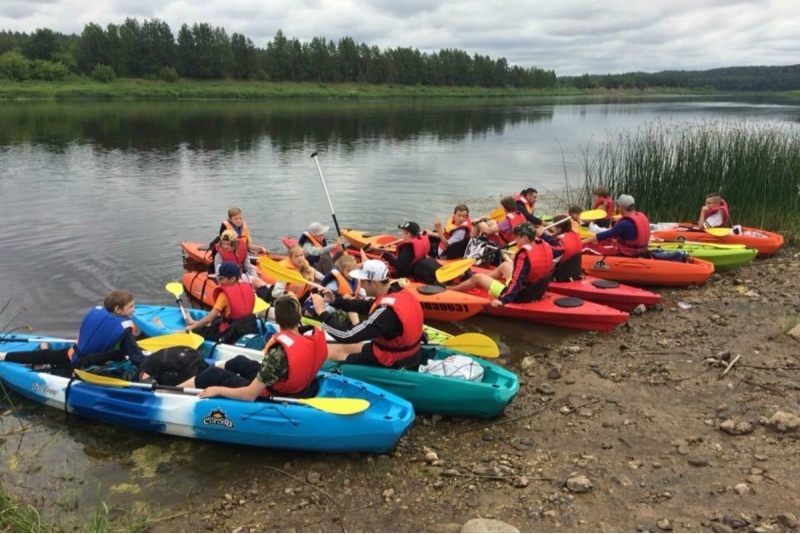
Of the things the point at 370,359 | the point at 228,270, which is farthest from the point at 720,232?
the point at 228,270

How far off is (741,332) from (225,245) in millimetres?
6751

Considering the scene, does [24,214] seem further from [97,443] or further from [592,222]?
[592,222]

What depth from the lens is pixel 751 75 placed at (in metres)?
116

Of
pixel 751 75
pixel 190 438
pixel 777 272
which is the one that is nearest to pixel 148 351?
pixel 190 438

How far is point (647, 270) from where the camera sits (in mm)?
9492

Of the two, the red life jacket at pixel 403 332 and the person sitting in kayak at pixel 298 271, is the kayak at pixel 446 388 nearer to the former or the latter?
the red life jacket at pixel 403 332

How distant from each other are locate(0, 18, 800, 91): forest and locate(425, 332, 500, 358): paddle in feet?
206

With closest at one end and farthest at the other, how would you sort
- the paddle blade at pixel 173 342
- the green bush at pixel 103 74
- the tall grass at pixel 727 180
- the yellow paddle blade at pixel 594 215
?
the paddle blade at pixel 173 342, the yellow paddle blade at pixel 594 215, the tall grass at pixel 727 180, the green bush at pixel 103 74

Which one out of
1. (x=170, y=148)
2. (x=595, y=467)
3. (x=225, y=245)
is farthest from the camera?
(x=170, y=148)

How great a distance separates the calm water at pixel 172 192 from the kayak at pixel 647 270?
2.40 meters

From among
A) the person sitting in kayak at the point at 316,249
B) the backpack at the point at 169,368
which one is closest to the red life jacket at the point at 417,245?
the person sitting in kayak at the point at 316,249

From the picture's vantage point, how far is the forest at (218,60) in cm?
6438

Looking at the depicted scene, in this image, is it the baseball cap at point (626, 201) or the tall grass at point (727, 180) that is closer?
the baseball cap at point (626, 201)

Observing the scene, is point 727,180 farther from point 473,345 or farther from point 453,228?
point 473,345
